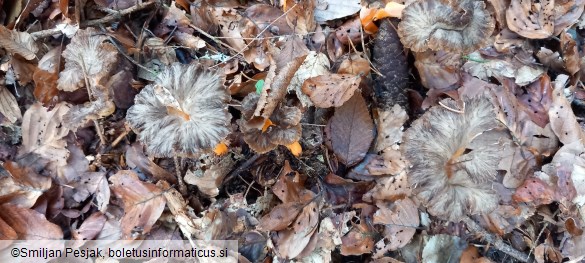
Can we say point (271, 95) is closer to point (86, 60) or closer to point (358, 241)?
point (358, 241)

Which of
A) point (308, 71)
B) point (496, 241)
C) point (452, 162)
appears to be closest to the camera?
point (452, 162)

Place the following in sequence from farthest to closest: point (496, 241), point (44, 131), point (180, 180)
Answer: point (44, 131) < point (180, 180) < point (496, 241)

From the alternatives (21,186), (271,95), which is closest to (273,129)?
(271,95)

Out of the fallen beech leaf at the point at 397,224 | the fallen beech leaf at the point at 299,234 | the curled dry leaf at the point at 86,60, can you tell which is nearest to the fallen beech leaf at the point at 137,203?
the curled dry leaf at the point at 86,60

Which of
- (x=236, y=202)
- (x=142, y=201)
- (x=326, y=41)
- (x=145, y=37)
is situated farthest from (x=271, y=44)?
(x=142, y=201)

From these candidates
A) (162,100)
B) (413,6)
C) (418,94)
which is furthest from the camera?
(418,94)

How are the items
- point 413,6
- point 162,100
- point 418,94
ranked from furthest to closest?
point 418,94, point 413,6, point 162,100

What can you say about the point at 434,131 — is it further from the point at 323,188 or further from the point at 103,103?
the point at 103,103
